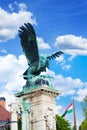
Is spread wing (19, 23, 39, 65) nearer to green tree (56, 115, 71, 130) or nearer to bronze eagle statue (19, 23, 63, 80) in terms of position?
bronze eagle statue (19, 23, 63, 80)

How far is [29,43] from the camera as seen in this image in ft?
98.1

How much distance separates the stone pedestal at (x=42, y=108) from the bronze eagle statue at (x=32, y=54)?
169 cm

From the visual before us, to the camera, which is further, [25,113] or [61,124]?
[61,124]

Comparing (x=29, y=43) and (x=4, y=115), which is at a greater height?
(x=29, y=43)

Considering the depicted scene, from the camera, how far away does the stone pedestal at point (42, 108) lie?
2753cm

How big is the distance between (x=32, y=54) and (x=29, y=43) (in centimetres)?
89

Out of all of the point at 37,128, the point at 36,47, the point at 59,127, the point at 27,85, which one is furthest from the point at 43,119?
the point at 59,127

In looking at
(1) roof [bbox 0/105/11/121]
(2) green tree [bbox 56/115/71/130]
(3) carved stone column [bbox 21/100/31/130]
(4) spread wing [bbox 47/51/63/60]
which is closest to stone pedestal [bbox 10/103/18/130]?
(3) carved stone column [bbox 21/100/31/130]

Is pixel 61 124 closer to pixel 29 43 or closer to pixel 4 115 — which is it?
pixel 4 115

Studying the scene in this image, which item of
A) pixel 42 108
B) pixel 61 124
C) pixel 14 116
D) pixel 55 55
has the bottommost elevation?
pixel 14 116

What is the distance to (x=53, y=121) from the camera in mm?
28219

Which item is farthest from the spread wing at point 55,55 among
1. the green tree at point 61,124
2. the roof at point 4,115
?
the roof at point 4,115

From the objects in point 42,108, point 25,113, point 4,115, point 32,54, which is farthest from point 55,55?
point 4,115

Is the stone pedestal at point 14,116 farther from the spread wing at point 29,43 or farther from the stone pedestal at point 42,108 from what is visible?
the spread wing at point 29,43
